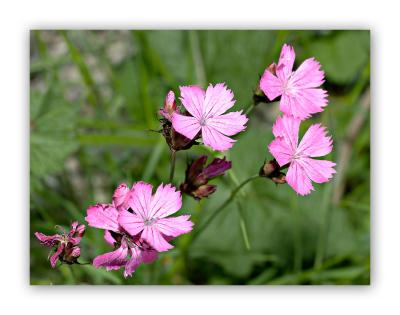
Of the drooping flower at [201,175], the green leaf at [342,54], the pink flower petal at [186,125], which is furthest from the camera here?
the green leaf at [342,54]

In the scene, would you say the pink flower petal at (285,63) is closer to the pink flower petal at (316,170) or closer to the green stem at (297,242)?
the pink flower petal at (316,170)

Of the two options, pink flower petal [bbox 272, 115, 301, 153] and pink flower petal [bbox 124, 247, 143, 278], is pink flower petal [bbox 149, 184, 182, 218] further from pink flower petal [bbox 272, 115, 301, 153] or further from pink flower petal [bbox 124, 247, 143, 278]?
pink flower petal [bbox 272, 115, 301, 153]

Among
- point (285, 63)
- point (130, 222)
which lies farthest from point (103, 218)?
point (285, 63)

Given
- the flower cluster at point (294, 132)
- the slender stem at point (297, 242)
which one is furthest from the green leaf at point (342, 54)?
the flower cluster at point (294, 132)

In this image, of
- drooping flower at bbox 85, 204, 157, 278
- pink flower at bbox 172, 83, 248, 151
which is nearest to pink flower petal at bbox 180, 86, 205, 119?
pink flower at bbox 172, 83, 248, 151

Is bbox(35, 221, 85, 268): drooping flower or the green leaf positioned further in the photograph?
the green leaf
